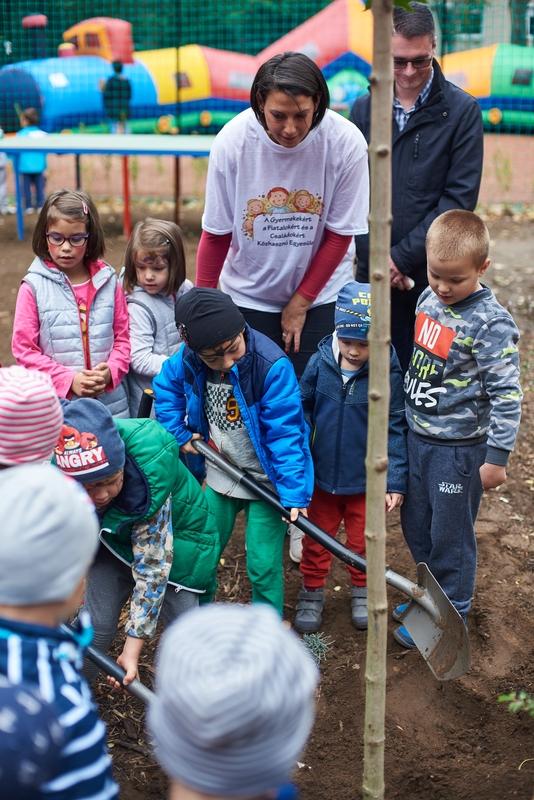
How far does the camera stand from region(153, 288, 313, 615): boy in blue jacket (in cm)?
300

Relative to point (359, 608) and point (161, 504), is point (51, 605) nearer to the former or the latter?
point (161, 504)

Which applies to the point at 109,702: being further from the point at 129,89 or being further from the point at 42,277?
the point at 129,89

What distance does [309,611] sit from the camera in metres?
3.61

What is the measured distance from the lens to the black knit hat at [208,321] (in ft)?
9.65

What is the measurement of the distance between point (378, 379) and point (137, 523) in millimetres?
1011

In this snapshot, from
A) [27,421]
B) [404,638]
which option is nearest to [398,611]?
[404,638]

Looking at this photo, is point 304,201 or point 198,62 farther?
point 198,62

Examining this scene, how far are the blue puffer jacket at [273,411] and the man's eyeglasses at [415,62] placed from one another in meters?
1.34

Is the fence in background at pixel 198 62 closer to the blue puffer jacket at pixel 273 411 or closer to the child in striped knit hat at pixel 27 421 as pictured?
the blue puffer jacket at pixel 273 411

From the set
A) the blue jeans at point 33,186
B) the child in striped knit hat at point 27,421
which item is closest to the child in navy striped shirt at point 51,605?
the child in striped knit hat at point 27,421

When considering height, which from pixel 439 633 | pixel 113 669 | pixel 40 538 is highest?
pixel 40 538

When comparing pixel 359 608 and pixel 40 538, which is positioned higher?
pixel 40 538

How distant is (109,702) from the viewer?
10.7ft

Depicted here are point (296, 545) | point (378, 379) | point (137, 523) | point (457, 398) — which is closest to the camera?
point (378, 379)
